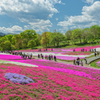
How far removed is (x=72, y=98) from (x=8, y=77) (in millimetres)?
6487

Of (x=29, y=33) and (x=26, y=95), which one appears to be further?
(x=29, y=33)

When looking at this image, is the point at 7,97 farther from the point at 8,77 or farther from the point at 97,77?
the point at 97,77

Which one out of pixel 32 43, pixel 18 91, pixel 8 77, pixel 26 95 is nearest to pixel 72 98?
pixel 26 95

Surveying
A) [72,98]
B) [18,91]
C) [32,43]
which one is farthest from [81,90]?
[32,43]

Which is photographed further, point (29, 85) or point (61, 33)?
point (61, 33)

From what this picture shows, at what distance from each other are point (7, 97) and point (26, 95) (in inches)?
52.6

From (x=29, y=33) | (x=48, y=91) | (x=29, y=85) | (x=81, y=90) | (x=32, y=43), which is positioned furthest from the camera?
(x=29, y=33)

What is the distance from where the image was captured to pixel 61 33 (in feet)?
284

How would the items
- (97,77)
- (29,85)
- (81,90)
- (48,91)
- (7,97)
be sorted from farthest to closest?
(97,77) → (81,90) → (29,85) → (48,91) → (7,97)

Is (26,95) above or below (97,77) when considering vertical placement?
above

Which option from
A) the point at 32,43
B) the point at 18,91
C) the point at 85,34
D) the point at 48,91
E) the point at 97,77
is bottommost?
the point at 97,77

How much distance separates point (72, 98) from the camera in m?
7.90

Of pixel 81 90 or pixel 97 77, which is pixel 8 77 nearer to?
pixel 81 90

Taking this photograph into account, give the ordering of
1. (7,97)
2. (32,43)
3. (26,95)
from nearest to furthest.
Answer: (7,97), (26,95), (32,43)
